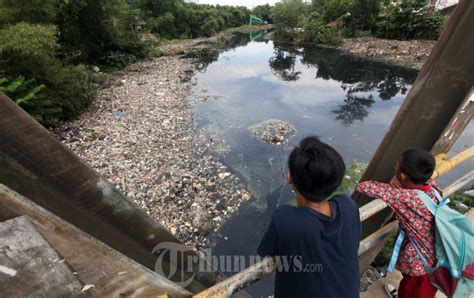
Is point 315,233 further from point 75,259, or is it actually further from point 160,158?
point 160,158

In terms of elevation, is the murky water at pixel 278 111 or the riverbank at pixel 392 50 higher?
the riverbank at pixel 392 50

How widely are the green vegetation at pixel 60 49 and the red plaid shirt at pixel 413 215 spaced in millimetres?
7306

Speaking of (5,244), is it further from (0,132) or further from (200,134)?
(200,134)

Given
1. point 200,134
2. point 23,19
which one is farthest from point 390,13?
point 23,19

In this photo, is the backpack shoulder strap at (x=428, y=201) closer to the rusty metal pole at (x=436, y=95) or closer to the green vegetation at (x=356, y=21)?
the rusty metal pole at (x=436, y=95)

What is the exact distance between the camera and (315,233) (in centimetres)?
102

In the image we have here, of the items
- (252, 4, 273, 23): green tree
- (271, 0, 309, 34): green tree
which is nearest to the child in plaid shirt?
(271, 0, 309, 34): green tree

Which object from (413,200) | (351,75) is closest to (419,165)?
(413,200)

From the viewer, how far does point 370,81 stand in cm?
1379

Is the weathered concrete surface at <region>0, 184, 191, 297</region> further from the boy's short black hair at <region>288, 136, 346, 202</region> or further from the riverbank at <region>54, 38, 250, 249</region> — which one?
the riverbank at <region>54, 38, 250, 249</region>

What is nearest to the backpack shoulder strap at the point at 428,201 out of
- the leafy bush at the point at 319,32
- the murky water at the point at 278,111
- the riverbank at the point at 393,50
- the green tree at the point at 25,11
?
the murky water at the point at 278,111

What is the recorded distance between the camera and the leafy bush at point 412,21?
2052cm

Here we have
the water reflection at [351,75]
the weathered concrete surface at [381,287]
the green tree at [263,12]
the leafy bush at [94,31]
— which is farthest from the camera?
the green tree at [263,12]

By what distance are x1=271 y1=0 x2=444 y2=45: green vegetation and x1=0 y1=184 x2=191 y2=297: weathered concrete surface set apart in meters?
26.6
